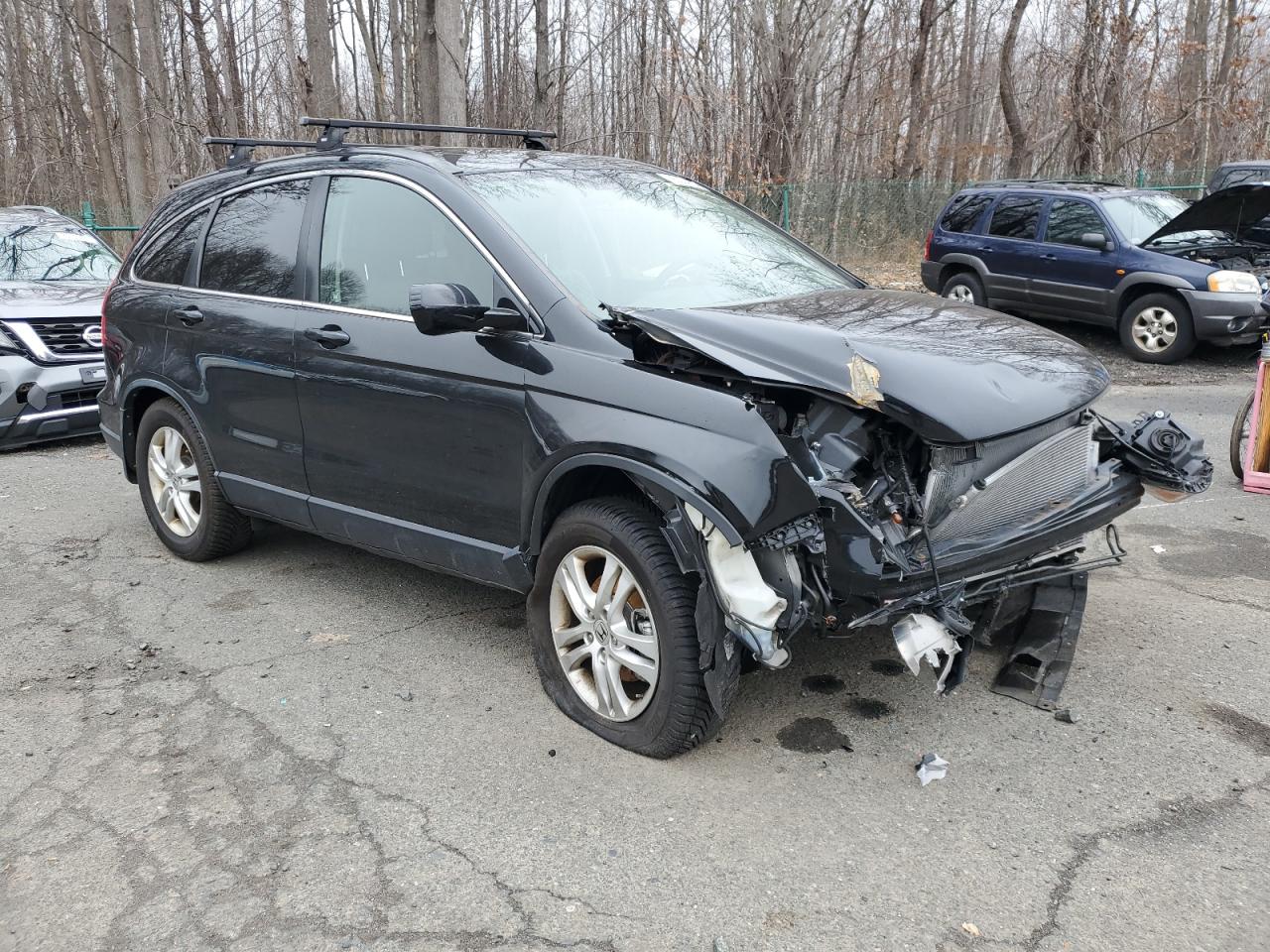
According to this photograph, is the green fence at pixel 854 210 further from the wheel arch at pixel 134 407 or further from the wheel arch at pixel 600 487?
the wheel arch at pixel 600 487

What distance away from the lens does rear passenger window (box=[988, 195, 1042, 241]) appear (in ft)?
41.9

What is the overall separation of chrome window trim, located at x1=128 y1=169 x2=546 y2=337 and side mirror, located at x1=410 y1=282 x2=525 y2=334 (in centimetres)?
10

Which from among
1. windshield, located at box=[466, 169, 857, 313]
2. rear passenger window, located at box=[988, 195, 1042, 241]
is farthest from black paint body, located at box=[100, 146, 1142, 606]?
rear passenger window, located at box=[988, 195, 1042, 241]

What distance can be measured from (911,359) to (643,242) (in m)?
1.38

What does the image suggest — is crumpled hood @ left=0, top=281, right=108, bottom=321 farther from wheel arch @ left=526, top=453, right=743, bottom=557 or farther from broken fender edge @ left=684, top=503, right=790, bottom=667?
broken fender edge @ left=684, top=503, right=790, bottom=667

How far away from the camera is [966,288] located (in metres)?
13.6

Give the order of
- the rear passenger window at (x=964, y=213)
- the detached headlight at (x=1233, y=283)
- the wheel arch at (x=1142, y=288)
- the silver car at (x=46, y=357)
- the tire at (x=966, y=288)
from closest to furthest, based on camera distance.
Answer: the silver car at (x=46, y=357), the detached headlight at (x=1233, y=283), the wheel arch at (x=1142, y=288), the tire at (x=966, y=288), the rear passenger window at (x=964, y=213)

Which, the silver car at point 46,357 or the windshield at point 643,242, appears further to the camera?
the silver car at point 46,357

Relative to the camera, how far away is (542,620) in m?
3.76

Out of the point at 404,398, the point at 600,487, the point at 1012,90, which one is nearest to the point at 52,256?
the point at 404,398

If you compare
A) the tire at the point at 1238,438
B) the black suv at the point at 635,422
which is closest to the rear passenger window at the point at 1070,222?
the tire at the point at 1238,438

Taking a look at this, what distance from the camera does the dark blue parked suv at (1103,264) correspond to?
10992 mm

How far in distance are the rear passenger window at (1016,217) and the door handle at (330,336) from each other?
1057cm

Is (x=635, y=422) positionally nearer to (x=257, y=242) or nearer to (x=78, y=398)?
(x=257, y=242)
